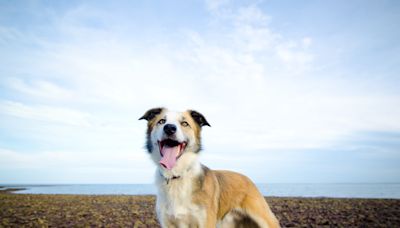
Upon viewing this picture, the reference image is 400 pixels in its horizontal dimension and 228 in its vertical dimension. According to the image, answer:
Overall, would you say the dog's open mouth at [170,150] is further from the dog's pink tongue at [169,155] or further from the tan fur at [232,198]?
the tan fur at [232,198]

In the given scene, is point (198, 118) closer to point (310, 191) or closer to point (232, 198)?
point (232, 198)

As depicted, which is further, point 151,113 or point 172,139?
point 151,113

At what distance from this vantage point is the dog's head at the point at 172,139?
5.24m

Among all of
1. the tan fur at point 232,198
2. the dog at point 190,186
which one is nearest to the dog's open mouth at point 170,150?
the dog at point 190,186

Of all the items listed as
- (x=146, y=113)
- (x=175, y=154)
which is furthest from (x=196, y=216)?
(x=146, y=113)

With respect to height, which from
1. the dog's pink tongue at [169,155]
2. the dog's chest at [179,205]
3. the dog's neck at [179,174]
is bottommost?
the dog's chest at [179,205]

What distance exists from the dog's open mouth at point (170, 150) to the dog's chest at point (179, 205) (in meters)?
0.42

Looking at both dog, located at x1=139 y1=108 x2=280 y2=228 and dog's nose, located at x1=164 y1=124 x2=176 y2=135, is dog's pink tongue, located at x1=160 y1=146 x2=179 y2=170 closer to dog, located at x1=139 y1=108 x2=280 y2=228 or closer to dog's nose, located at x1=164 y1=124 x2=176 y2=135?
dog, located at x1=139 y1=108 x2=280 y2=228

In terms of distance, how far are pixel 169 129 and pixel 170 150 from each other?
0.47m

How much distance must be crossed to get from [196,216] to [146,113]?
219 cm

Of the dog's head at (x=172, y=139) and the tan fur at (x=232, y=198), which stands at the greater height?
the dog's head at (x=172, y=139)

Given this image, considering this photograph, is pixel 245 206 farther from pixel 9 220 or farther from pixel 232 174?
pixel 9 220

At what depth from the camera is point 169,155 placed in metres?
5.40

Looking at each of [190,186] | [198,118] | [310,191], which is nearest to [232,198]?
[190,186]
